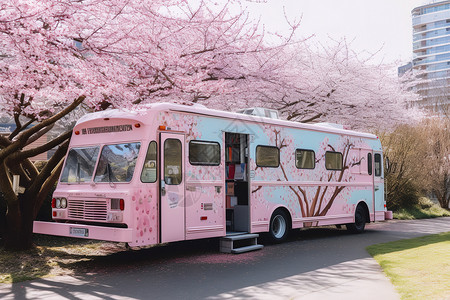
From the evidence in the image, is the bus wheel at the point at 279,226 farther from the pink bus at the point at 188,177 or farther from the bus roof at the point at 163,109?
the bus roof at the point at 163,109

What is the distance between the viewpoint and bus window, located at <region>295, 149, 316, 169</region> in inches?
508

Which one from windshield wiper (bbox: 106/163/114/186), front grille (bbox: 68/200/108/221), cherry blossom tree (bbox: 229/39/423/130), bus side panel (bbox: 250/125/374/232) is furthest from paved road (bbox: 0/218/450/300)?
cherry blossom tree (bbox: 229/39/423/130)

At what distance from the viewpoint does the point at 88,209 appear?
936 cm

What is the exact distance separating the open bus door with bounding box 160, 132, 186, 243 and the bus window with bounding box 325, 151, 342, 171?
5.57 metres

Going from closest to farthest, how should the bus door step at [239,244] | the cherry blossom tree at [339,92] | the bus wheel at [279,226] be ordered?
the bus door step at [239,244] → the bus wheel at [279,226] → the cherry blossom tree at [339,92]

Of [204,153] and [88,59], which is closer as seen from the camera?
[88,59]

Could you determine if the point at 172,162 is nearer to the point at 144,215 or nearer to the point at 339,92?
the point at 144,215

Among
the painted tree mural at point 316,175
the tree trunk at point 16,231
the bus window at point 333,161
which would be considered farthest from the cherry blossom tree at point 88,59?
the bus window at point 333,161

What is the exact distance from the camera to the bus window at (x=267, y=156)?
11.8 m

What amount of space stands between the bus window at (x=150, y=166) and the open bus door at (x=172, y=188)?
17 centimetres

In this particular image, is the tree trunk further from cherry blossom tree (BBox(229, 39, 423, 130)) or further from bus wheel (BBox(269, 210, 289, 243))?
cherry blossom tree (BBox(229, 39, 423, 130))

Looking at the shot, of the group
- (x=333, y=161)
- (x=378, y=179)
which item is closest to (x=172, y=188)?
(x=333, y=161)

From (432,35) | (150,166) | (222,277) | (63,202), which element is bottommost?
(222,277)

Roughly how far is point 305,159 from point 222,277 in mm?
5772
